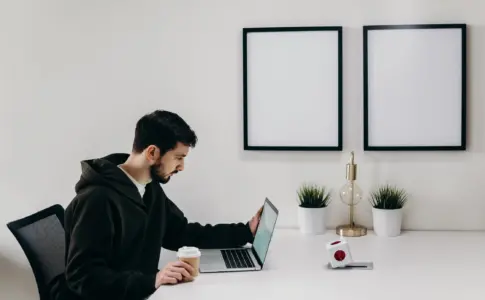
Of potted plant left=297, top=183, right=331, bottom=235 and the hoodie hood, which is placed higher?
the hoodie hood

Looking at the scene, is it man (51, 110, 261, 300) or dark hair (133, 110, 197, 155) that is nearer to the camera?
man (51, 110, 261, 300)

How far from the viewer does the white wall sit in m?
2.79

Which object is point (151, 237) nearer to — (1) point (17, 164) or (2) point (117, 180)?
(2) point (117, 180)

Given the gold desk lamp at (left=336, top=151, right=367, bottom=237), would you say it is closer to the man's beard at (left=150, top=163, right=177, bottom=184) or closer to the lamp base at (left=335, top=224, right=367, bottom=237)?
the lamp base at (left=335, top=224, right=367, bottom=237)

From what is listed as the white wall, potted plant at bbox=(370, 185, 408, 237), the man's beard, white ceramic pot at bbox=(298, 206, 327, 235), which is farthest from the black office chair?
potted plant at bbox=(370, 185, 408, 237)

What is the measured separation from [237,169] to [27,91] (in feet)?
3.46

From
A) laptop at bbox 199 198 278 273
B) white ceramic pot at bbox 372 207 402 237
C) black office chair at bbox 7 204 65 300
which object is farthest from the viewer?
white ceramic pot at bbox 372 207 402 237

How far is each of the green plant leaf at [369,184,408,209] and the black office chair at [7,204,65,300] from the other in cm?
135

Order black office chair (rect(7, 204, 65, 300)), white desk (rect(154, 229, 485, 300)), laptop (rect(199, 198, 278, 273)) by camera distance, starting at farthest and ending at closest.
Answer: black office chair (rect(7, 204, 65, 300))
laptop (rect(199, 198, 278, 273))
white desk (rect(154, 229, 485, 300))

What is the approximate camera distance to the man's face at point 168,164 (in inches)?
88.8

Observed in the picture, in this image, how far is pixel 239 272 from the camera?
2164 millimetres

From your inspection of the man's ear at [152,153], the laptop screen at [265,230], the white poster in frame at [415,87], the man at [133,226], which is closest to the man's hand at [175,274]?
the man at [133,226]

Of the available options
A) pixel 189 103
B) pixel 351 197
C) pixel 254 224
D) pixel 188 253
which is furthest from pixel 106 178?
pixel 351 197

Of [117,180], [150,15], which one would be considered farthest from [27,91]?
[117,180]
